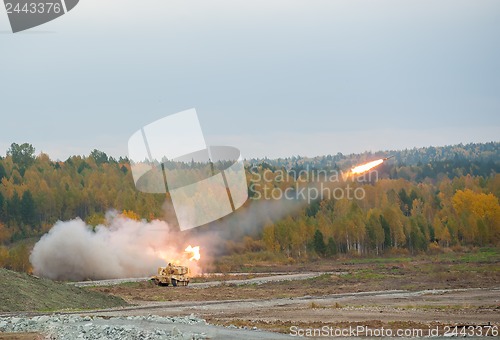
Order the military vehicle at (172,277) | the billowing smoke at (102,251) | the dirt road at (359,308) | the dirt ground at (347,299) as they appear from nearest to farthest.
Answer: the dirt ground at (347,299)
the dirt road at (359,308)
the military vehicle at (172,277)
the billowing smoke at (102,251)

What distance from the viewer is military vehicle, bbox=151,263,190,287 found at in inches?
3145

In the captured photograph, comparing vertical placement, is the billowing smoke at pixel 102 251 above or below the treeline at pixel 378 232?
above

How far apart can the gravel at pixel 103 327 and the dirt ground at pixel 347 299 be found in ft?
10.9

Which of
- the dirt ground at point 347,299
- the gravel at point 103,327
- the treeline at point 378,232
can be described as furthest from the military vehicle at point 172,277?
the treeline at point 378,232

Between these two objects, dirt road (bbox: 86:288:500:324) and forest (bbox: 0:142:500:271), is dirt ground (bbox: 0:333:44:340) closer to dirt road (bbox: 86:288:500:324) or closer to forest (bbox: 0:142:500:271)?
dirt road (bbox: 86:288:500:324)

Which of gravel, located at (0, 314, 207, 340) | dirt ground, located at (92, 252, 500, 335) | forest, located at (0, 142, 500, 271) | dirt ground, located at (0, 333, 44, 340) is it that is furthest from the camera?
forest, located at (0, 142, 500, 271)

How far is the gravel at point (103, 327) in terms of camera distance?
113 feet

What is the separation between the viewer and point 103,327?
3669cm

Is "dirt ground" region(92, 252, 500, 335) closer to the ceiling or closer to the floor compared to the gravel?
closer to the floor

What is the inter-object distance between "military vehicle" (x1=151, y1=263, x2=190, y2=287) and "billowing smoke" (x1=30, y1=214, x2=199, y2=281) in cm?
1595

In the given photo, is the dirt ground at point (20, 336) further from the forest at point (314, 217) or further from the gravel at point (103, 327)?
the forest at point (314, 217)

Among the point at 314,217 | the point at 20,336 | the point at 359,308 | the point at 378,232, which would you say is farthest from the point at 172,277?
the point at 314,217

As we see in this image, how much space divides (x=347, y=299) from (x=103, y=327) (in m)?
24.4

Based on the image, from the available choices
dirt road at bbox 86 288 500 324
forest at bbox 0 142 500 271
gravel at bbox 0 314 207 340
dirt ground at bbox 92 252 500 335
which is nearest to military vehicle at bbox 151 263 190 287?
dirt ground at bbox 92 252 500 335
